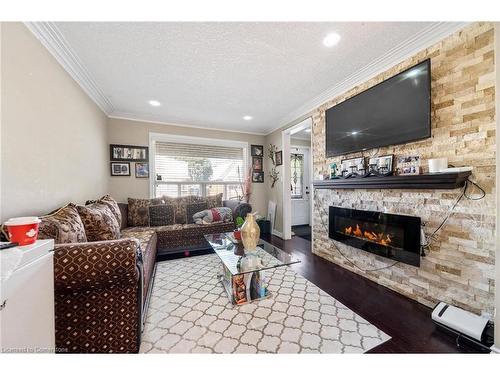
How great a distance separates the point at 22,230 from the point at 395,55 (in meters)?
3.16

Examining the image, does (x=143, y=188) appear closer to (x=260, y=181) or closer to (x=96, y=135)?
(x=96, y=135)

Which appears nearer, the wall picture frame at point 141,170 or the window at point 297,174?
the wall picture frame at point 141,170

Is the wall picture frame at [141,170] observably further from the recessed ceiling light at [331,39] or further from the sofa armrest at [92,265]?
the recessed ceiling light at [331,39]

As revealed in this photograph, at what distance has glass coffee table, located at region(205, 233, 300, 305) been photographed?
1.70 meters

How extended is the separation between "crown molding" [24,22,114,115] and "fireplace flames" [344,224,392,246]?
3.56 metres

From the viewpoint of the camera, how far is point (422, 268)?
174 centimetres

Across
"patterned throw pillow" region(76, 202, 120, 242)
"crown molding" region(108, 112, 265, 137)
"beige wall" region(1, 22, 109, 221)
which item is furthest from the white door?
"beige wall" region(1, 22, 109, 221)

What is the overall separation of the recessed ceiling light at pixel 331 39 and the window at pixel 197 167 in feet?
9.37

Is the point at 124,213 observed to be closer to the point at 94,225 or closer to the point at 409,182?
the point at 94,225

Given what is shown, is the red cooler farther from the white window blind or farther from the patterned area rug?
the white window blind

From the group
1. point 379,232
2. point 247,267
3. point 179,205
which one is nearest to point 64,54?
point 179,205

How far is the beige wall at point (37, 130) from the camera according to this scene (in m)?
1.28

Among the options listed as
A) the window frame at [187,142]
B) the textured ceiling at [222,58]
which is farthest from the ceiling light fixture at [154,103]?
the window frame at [187,142]
